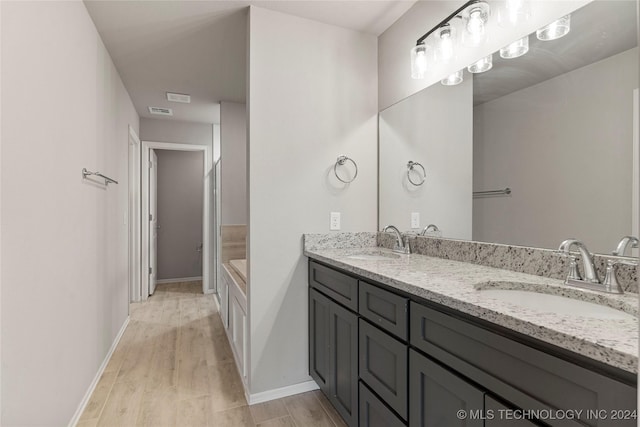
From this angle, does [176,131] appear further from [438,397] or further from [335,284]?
[438,397]

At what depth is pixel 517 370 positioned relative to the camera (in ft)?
2.67

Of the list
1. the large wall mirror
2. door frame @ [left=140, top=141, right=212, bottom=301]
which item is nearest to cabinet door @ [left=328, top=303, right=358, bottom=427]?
the large wall mirror

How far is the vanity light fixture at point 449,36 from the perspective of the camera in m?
1.56

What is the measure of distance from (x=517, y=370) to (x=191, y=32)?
8.68 ft

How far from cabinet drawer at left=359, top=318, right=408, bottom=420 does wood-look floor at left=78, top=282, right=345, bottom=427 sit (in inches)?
24.2

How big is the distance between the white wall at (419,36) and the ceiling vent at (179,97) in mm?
2263

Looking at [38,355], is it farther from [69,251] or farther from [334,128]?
[334,128]

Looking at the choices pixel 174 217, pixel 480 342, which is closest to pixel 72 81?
pixel 480 342

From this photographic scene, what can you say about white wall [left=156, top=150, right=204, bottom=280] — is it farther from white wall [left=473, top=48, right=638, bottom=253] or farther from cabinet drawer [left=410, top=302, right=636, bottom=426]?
cabinet drawer [left=410, top=302, right=636, bottom=426]

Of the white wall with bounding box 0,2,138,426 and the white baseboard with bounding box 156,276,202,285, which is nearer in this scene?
the white wall with bounding box 0,2,138,426

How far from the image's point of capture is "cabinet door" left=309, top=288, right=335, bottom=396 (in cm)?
188

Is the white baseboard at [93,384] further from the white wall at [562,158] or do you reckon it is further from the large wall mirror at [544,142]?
the white wall at [562,158]

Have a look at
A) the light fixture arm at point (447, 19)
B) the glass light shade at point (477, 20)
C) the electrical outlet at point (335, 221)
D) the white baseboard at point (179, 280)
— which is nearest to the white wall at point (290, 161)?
the electrical outlet at point (335, 221)

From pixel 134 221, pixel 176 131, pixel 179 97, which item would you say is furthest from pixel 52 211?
pixel 176 131
